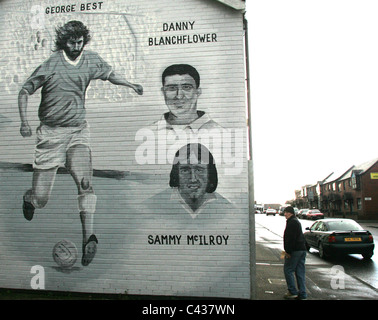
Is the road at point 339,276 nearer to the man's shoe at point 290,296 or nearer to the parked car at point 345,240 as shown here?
the parked car at point 345,240

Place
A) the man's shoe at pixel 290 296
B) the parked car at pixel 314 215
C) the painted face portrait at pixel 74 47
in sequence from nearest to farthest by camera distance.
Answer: the man's shoe at pixel 290 296 < the painted face portrait at pixel 74 47 < the parked car at pixel 314 215

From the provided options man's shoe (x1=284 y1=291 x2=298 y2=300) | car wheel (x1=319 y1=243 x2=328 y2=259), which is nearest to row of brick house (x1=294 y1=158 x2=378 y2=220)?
car wheel (x1=319 y1=243 x2=328 y2=259)

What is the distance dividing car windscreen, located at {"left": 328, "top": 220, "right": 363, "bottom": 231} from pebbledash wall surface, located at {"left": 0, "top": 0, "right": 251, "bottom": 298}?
671cm

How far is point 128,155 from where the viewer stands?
7168 millimetres

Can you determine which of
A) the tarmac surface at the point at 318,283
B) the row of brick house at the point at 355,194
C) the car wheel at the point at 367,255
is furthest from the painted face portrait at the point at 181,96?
the row of brick house at the point at 355,194

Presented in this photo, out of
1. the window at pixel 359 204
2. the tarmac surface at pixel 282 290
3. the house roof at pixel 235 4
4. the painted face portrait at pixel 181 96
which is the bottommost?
the window at pixel 359 204

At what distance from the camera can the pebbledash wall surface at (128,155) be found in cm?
674

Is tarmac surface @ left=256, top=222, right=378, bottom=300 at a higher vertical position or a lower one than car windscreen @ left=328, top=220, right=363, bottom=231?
lower

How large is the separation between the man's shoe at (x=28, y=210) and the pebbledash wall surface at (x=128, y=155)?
4cm

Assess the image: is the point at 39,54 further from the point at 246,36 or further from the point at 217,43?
the point at 246,36

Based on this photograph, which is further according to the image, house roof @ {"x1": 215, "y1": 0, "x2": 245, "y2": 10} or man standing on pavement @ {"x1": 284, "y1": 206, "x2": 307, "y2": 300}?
house roof @ {"x1": 215, "y1": 0, "x2": 245, "y2": 10}

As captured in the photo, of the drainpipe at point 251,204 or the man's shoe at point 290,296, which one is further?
the man's shoe at point 290,296

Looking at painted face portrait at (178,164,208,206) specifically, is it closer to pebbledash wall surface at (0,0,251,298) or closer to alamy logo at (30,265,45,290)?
pebbledash wall surface at (0,0,251,298)

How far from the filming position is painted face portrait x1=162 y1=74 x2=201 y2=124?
280 inches
